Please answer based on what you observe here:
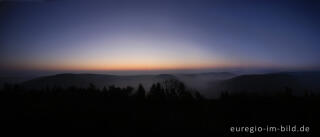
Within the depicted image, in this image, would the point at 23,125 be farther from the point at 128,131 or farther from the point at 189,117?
the point at 189,117

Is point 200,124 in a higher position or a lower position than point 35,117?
lower

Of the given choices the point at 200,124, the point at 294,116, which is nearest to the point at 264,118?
the point at 294,116

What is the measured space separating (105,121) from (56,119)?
1998mm

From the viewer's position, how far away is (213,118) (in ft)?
21.6

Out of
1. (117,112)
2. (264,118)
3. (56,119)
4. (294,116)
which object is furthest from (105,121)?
(294,116)

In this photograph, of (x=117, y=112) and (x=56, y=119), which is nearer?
(x=56, y=119)

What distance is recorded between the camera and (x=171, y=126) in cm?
564

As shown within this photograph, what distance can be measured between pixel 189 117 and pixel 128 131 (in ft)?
10.3

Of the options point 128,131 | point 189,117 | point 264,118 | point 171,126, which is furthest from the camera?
point 189,117

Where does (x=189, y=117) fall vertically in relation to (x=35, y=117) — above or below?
below

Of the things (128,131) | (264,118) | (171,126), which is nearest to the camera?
(128,131)

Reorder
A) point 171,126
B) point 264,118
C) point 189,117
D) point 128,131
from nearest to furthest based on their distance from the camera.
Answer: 1. point 128,131
2. point 171,126
3. point 264,118
4. point 189,117

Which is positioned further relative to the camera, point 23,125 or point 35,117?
point 35,117

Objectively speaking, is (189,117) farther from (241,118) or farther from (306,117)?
(306,117)
